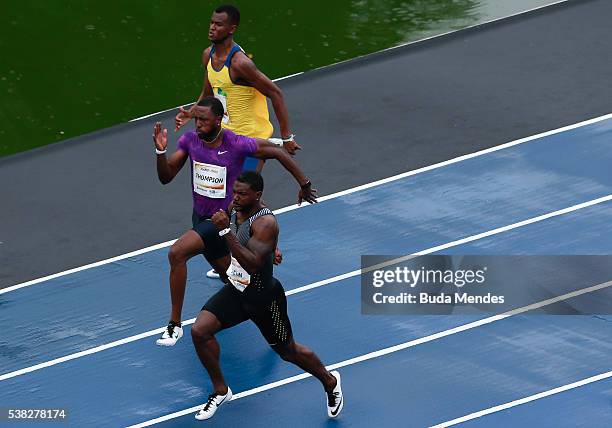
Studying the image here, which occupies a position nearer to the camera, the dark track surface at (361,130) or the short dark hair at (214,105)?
the short dark hair at (214,105)

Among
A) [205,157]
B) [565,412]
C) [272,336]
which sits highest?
[205,157]

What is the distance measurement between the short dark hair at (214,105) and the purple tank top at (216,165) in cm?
26

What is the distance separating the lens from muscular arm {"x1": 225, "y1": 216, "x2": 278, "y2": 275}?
1093cm

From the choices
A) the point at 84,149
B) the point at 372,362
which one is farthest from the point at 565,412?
the point at 84,149

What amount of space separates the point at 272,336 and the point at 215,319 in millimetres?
476

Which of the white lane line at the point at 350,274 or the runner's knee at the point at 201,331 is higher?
the runner's knee at the point at 201,331

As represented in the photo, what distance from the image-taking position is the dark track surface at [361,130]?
15.0m

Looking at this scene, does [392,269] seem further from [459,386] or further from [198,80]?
[198,80]

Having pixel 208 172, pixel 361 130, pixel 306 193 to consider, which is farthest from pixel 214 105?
pixel 361 130

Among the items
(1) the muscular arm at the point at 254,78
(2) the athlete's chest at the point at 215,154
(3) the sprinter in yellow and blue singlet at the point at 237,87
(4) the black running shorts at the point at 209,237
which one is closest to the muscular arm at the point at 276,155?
(2) the athlete's chest at the point at 215,154

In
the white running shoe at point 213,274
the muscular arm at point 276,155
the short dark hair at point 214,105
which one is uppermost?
the short dark hair at point 214,105

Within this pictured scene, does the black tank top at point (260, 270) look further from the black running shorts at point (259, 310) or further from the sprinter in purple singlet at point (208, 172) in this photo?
the sprinter in purple singlet at point (208, 172)

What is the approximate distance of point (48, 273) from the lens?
559 inches

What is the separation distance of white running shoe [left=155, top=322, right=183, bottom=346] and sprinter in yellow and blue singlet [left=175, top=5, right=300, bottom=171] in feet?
5.28
